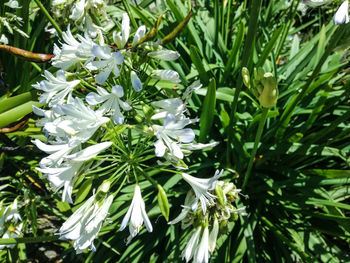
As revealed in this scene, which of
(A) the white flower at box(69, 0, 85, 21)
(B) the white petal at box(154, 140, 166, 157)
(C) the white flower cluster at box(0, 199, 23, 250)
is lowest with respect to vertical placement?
(C) the white flower cluster at box(0, 199, 23, 250)

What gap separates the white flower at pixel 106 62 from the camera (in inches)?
37.9

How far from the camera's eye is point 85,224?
41.1 inches

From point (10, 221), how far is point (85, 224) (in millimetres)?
915

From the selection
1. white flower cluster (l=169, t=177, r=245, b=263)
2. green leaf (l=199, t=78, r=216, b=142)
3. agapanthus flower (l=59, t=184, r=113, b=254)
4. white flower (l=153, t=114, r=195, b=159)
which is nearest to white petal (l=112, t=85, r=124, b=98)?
white flower (l=153, t=114, r=195, b=159)

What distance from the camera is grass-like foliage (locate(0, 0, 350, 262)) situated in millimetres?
1053

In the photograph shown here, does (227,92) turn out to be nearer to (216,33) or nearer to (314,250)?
(216,33)

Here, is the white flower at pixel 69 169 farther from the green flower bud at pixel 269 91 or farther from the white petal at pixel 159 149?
the green flower bud at pixel 269 91

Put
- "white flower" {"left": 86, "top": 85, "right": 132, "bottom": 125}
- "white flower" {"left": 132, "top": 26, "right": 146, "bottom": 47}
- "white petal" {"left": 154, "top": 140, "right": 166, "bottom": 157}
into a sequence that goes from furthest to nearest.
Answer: "white flower" {"left": 132, "top": 26, "right": 146, "bottom": 47}, "white flower" {"left": 86, "top": 85, "right": 132, "bottom": 125}, "white petal" {"left": 154, "top": 140, "right": 166, "bottom": 157}

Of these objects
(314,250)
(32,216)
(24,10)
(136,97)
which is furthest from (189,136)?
(24,10)

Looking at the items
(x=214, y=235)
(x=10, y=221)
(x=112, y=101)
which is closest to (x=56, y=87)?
(x=112, y=101)

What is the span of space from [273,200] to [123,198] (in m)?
1.05

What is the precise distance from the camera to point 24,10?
6.31ft

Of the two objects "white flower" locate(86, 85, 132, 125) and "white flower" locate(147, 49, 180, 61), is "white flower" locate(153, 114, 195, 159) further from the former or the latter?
"white flower" locate(147, 49, 180, 61)

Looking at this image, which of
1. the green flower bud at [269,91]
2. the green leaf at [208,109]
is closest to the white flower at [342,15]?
the green flower bud at [269,91]
